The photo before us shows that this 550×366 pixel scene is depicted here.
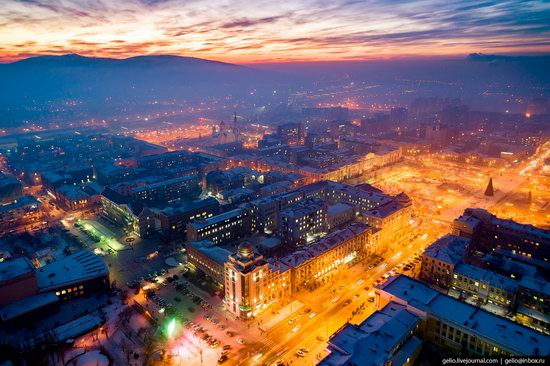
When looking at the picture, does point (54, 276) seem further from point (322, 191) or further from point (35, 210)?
point (322, 191)

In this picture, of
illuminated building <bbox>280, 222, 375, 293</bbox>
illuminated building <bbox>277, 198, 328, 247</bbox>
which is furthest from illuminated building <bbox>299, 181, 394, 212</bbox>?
illuminated building <bbox>280, 222, 375, 293</bbox>

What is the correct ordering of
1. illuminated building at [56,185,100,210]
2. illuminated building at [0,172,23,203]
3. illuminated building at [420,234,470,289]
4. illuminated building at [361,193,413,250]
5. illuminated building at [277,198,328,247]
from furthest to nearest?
illuminated building at [0,172,23,203] → illuminated building at [56,185,100,210] → illuminated building at [277,198,328,247] → illuminated building at [361,193,413,250] → illuminated building at [420,234,470,289]

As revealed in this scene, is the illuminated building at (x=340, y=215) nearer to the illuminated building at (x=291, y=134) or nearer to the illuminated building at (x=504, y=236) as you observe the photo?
the illuminated building at (x=504, y=236)

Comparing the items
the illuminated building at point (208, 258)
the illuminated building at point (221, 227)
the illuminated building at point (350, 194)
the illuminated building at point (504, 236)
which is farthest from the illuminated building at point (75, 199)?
the illuminated building at point (504, 236)

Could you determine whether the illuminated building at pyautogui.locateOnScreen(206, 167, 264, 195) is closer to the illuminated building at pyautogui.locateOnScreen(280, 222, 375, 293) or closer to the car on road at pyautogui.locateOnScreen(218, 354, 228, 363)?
the illuminated building at pyautogui.locateOnScreen(280, 222, 375, 293)

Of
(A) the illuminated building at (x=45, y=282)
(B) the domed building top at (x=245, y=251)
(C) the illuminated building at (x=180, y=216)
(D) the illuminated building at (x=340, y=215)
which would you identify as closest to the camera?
(B) the domed building top at (x=245, y=251)

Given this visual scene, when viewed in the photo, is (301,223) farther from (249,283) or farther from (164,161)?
(164,161)
